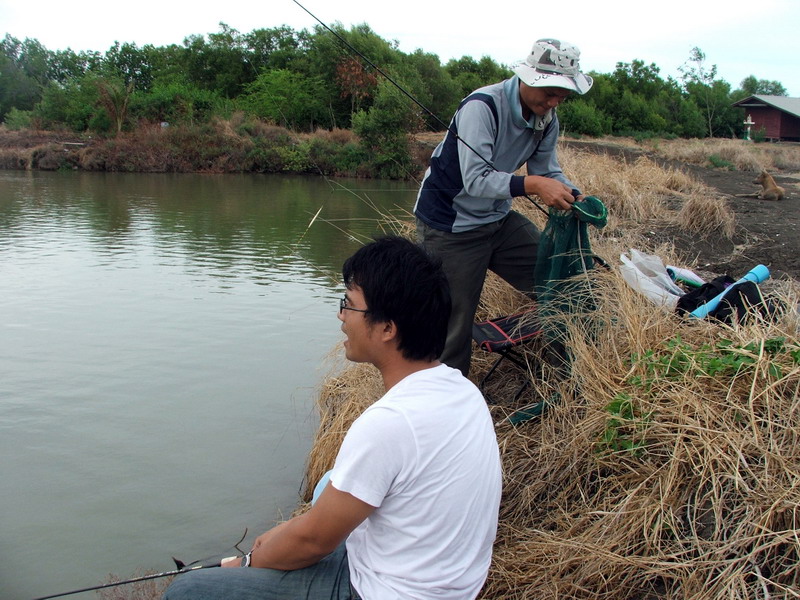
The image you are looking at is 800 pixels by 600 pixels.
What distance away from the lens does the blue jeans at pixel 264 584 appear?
1860mm

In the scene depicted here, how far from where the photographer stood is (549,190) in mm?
3316

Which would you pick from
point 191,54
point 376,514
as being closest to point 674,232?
point 376,514

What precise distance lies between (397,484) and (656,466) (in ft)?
4.75

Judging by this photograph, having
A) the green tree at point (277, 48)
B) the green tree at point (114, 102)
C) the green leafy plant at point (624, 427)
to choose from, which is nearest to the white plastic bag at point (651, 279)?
the green leafy plant at point (624, 427)

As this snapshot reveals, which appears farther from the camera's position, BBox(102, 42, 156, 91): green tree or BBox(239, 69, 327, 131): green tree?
BBox(102, 42, 156, 91): green tree

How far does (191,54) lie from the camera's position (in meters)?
37.1

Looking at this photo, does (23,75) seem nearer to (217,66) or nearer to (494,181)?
(217,66)

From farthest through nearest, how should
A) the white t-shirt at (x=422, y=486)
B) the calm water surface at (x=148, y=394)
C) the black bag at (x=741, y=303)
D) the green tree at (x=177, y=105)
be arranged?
the green tree at (x=177, y=105), the calm water surface at (x=148, y=394), the black bag at (x=741, y=303), the white t-shirt at (x=422, y=486)

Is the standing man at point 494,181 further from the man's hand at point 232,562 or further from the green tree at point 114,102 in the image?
the green tree at point 114,102

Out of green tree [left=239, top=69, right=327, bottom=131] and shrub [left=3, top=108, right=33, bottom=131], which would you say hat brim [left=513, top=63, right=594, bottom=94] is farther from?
shrub [left=3, top=108, right=33, bottom=131]

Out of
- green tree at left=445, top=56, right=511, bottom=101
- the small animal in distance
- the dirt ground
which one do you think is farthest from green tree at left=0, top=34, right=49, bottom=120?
the dirt ground

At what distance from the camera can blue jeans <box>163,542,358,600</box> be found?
6.10 ft

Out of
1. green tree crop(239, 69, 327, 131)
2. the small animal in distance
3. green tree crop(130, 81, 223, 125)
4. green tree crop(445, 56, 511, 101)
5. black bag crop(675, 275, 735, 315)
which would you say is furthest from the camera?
green tree crop(445, 56, 511, 101)

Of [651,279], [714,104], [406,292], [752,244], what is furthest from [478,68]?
[406,292]
